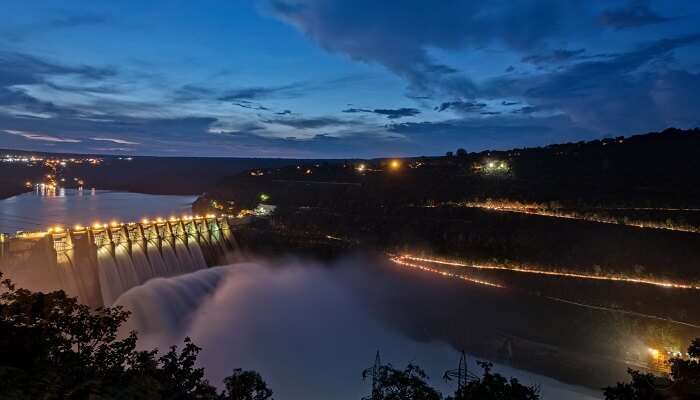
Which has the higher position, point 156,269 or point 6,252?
point 6,252

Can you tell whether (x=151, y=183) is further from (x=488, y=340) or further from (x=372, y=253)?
(x=488, y=340)

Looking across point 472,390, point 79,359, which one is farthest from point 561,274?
point 79,359

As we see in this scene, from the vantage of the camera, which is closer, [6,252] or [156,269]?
[6,252]

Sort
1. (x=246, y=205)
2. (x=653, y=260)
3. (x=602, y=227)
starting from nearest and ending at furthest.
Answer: (x=653, y=260)
(x=602, y=227)
(x=246, y=205)

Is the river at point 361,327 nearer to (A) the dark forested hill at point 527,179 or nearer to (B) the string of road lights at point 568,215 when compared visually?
(B) the string of road lights at point 568,215

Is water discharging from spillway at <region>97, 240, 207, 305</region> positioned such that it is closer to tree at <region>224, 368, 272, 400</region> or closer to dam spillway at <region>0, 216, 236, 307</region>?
dam spillway at <region>0, 216, 236, 307</region>

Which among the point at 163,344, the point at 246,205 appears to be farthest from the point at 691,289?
the point at 246,205
